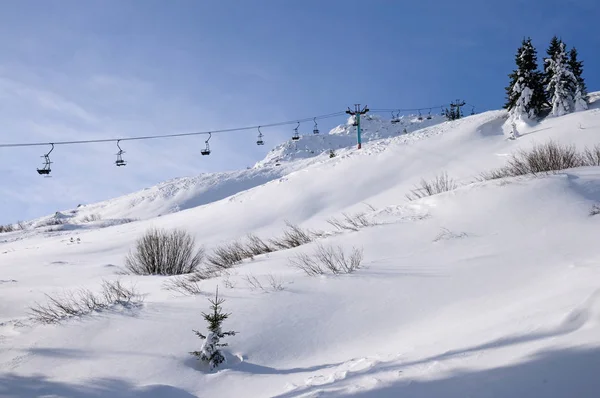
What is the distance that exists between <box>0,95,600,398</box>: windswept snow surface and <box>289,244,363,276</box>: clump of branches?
242 mm

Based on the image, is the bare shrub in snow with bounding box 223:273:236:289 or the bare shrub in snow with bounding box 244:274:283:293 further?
the bare shrub in snow with bounding box 223:273:236:289

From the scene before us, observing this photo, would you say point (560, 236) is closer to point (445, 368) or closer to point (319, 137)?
point (445, 368)

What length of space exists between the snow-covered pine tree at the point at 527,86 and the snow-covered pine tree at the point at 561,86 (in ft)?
3.34

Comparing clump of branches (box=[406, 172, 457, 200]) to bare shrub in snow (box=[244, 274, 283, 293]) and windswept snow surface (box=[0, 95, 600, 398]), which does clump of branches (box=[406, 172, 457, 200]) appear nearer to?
windswept snow surface (box=[0, 95, 600, 398])

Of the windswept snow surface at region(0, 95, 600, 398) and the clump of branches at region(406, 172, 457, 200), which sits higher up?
the clump of branches at region(406, 172, 457, 200)

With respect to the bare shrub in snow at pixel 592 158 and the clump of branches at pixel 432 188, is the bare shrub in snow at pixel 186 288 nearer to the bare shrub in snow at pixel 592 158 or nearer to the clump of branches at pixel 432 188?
the clump of branches at pixel 432 188

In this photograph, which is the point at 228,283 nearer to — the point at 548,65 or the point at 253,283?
the point at 253,283

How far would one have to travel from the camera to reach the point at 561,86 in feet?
85.2

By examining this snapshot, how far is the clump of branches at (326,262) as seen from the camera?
22.7 ft

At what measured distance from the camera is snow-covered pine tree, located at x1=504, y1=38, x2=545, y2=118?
25.6 meters

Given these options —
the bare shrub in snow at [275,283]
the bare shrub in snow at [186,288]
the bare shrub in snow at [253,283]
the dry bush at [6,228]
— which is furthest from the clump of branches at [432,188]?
the dry bush at [6,228]

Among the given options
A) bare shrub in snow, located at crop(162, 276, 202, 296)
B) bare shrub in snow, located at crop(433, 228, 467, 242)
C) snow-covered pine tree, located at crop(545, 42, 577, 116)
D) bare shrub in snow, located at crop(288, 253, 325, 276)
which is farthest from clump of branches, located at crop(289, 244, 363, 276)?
snow-covered pine tree, located at crop(545, 42, 577, 116)

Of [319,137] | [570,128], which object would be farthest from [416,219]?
[319,137]

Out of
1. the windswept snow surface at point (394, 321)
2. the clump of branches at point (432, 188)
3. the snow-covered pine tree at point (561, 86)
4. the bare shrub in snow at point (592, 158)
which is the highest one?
the snow-covered pine tree at point (561, 86)
